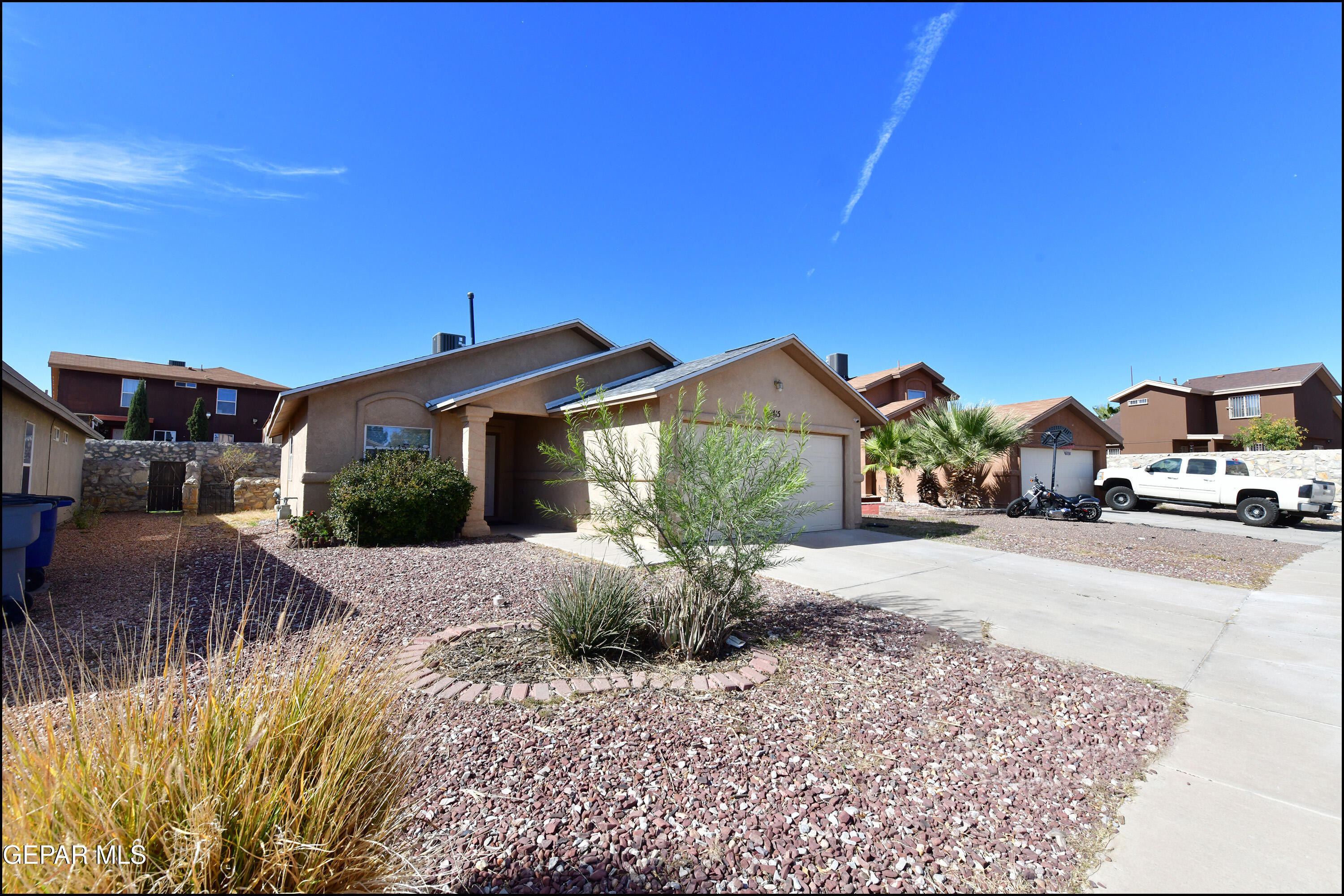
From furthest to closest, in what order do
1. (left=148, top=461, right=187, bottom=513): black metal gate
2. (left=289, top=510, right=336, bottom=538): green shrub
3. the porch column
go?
1. (left=148, top=461, right=187, bottom=513): black metal gate
2. the porch column
3. (left=289, top=510, right=336, bottom=538): green shrub

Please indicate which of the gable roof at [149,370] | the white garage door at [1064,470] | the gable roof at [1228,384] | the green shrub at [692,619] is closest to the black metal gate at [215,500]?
the gable roof at [149,370]

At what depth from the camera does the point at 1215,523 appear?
15477mm

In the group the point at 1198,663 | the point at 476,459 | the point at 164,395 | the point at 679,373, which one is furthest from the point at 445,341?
the point at 164,395

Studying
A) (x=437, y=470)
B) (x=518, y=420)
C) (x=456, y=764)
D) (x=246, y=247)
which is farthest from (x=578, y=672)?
(x=518, y=420)

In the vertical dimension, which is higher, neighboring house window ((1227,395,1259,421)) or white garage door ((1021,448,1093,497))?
neighboring house window ((1227,395,1259,421))

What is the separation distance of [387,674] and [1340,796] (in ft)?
9.92

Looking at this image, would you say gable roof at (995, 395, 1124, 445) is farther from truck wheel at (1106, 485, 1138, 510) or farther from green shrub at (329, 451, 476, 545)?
green shrub at (329, 451, 476, 545)

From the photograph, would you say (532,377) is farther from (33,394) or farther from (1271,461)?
(1271,461)

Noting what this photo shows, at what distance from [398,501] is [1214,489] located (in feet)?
65.2

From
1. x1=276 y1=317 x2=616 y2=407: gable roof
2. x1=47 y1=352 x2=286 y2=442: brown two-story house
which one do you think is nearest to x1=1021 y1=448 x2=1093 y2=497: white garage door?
x1=276 y1=317 x2=616 y2=407: gable roof

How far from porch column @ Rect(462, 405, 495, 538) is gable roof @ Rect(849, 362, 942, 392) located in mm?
21736

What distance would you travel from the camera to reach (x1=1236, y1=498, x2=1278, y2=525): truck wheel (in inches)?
574

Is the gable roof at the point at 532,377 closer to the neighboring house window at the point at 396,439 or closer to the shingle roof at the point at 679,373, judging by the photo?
the neighboring house window at the point at 396,439

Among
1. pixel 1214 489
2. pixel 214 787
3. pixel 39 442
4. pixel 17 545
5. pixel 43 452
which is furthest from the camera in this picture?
pixel 1214 489
